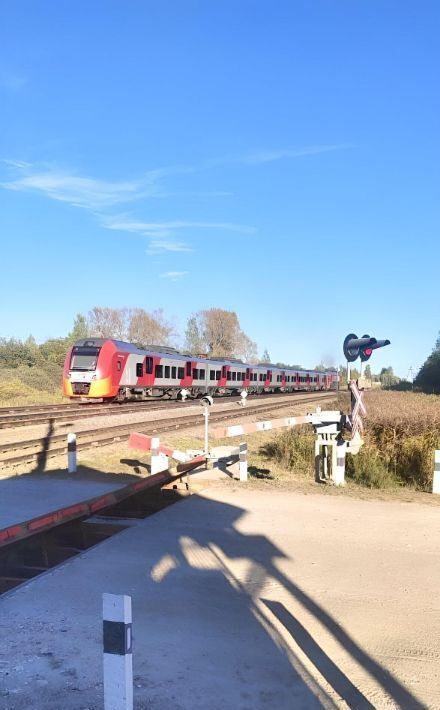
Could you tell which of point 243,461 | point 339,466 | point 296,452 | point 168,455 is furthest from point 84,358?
point 339,466

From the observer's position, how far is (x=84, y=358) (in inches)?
1129

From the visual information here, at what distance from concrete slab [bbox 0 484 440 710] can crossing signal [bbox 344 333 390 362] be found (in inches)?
157

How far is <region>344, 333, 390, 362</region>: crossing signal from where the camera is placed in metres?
10.7

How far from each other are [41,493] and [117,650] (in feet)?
23.9

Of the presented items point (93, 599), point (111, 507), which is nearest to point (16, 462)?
point (111, 507)

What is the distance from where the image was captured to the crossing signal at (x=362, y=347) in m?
10.7

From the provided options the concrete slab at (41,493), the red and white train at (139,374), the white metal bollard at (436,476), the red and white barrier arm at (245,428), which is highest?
the red and white train at (139,374)

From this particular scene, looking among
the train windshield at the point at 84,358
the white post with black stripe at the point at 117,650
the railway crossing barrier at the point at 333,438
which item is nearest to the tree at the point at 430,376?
the train windshield at the point at 84,358

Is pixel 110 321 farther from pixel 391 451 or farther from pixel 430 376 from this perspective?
pixel 391 451

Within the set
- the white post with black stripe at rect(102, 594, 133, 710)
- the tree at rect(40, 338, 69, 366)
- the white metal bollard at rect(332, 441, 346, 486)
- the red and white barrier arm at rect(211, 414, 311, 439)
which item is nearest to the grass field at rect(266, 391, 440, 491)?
the white metal bollard at rect(332, 441, 346, 486)

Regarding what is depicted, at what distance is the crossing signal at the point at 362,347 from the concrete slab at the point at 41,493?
4495 mm

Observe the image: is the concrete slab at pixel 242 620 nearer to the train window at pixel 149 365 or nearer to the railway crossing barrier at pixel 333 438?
the railway crossing barrier at pixel 333 438

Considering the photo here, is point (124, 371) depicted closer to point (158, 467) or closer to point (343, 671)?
point (158, 467)

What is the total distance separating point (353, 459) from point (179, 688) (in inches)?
330
